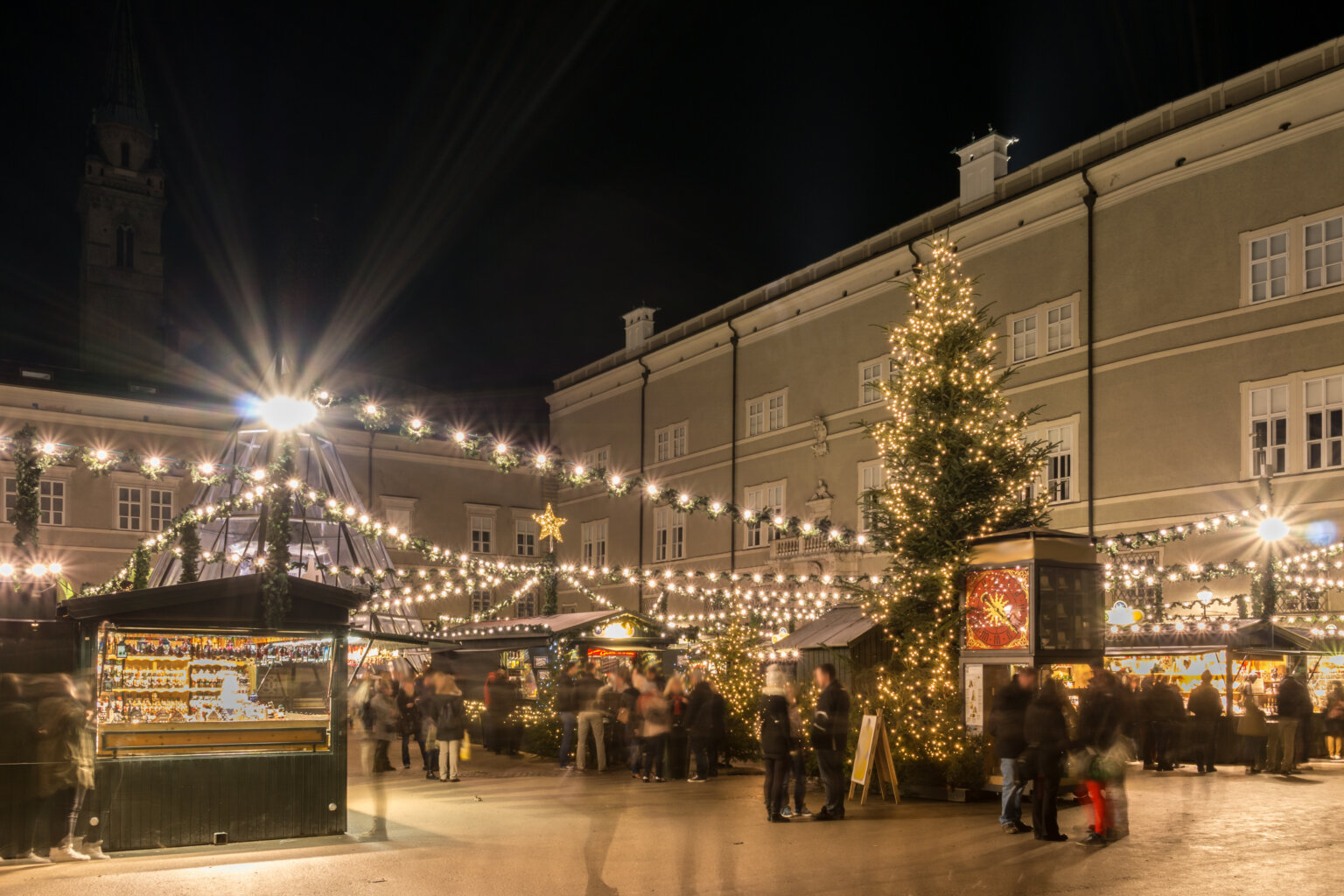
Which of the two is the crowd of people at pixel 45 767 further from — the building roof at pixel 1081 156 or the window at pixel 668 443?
the window at pixel 668 443

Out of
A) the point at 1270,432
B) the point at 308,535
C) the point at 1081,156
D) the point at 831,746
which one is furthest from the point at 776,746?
the point at 1081,156

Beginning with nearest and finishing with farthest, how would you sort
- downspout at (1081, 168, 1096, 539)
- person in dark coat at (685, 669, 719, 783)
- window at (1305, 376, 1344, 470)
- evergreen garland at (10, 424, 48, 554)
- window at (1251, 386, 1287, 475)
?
evergreen garland at (10, 424, 48, 554) < person in dark coat at (685, 669, 719, 783) < window at (1305, 376, 1344, 470) < window at (1251, 386, 1287, 475) < downspout at (1081, 168, 1096, 539)

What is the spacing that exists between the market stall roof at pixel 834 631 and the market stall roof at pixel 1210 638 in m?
6.56

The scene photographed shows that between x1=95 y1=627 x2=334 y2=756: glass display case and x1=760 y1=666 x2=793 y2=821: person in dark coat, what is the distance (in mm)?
4593

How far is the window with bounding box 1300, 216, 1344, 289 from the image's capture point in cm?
2342

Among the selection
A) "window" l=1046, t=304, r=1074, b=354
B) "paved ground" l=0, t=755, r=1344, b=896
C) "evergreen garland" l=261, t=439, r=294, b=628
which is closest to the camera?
"paved ground" l=0, t=755, r=1344, b=896

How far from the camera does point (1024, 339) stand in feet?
98.2

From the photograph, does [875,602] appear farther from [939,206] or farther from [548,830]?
[939,206]

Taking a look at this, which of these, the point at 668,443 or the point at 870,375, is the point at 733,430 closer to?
the point at 668,443

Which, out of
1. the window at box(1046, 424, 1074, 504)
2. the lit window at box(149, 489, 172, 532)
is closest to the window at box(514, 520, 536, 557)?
the lit window at box(149, 489, 172, 532)

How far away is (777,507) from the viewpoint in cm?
3781

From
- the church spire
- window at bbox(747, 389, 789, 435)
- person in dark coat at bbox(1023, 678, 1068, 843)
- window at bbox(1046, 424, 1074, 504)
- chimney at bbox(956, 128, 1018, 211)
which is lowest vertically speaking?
person in dark coat at bbox(1023, 678, 1068, 843)

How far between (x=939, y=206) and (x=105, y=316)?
49234mm

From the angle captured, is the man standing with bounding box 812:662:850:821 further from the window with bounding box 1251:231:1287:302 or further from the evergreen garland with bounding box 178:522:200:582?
the window with bounding box 1251:231:1287:302
